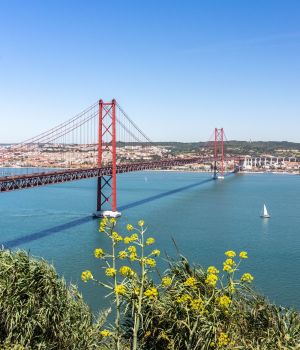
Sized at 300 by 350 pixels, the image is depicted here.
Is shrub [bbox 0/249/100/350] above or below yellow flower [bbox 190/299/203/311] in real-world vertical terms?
below

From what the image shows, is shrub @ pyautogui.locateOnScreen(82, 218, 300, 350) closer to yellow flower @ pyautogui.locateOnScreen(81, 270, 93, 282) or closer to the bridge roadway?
yellow flower @ pyautogui.locateOnScreen(81, 270, 93, 282)

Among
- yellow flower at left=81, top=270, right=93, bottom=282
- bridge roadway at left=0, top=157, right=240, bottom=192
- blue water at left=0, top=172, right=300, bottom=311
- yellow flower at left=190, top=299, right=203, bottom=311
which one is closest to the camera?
yellow flower at left=81, top=270, right=93, bottom=282

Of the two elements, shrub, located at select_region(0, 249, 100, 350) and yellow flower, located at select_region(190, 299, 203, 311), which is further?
shrub, located at select_region(0, 249, 100, 350)

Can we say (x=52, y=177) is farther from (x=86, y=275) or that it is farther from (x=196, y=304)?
(x=86, y=275)

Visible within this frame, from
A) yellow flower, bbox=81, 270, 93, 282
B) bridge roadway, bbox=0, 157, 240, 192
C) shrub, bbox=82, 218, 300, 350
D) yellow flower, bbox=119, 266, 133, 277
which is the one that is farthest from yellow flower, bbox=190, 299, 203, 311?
bridge roadway, bbox=0, 157, 240, 192

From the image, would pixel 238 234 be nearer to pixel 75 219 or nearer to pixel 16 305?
pixel 75 219

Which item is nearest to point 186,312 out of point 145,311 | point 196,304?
point 196,304

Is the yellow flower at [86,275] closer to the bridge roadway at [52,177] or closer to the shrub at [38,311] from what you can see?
the shrub at [38,311]
